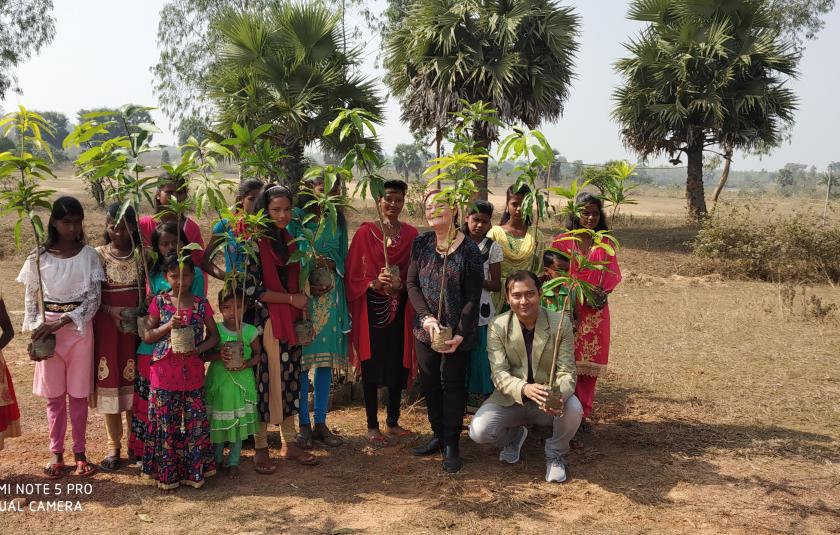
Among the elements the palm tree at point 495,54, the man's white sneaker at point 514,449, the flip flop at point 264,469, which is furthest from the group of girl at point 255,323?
the palm tree at point 495,54

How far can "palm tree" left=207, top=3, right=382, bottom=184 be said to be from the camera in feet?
33.9

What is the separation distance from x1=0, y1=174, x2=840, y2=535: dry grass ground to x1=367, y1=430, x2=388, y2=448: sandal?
7 cm

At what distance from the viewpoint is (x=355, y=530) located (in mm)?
3260

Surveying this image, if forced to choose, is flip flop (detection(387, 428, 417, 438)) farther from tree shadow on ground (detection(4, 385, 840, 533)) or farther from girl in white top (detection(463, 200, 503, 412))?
girl in white top (detection(463, 200, 503, 412))

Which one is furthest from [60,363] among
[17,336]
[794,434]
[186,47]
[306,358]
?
[186,47]

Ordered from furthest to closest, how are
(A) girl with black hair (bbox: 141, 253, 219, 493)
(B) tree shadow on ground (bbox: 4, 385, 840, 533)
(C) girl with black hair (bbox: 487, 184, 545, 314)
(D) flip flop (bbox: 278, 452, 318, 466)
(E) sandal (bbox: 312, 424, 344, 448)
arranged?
(E) sandal (bbox: 312, 424, 344, 448)
(C) girl with black hair (bbox: 487, 184, 545, 314)
(D) flip flop (bbox: 278, 452, 318, 466)
(A) girl with black hair (bbox: 141, 253, 219, 493)
(B) tree shadow on ground (bbox: 4, 385, 840, 533)

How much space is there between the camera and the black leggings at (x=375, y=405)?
4.45 meters

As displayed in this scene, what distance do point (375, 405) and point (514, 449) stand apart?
3.17 feet

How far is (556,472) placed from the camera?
3.86m

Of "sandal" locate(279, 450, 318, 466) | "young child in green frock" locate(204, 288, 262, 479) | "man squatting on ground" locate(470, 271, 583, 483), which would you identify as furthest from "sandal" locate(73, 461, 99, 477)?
"man squatting on ground" locate(470, 271, 583, 483)

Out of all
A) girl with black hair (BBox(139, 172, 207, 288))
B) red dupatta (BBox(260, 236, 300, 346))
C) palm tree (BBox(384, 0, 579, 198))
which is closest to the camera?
girl with black hair (BBox(139, 172, 207, 288))

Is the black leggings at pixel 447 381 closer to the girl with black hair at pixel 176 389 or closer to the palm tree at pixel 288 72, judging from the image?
the girl with black hair at pixel 176 389

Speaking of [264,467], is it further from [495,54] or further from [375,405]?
[495,54]

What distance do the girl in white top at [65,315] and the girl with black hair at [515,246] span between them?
7.82 feet
